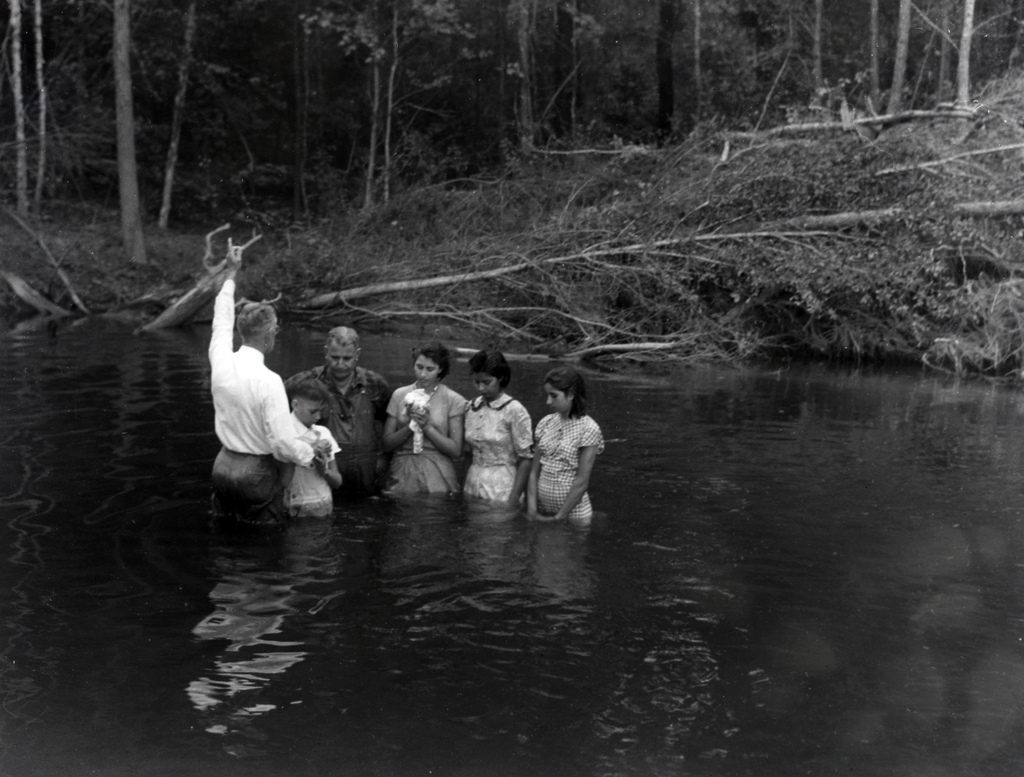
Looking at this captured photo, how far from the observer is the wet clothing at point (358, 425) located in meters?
9.44

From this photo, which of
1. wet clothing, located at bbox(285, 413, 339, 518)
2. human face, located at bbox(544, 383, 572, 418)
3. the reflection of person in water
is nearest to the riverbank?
human face, located at bbox(544, 383, 572, 418)

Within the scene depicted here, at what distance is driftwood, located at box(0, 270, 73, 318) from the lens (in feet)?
79.4

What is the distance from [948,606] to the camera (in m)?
8.06

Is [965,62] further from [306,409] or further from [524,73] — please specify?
[306,409]

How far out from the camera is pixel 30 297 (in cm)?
2433

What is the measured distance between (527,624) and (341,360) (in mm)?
2750

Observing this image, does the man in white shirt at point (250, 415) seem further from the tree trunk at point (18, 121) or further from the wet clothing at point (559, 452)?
the tree trunk at point (18, 121)

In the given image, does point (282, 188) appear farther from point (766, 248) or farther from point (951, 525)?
point (951, 525)

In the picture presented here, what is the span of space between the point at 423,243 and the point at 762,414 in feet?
34.1

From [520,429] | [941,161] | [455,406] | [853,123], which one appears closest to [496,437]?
[520,429]

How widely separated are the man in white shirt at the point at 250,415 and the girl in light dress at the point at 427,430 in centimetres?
105

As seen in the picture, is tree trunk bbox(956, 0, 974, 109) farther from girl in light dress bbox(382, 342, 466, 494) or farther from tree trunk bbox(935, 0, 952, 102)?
girl in light dress bbox(382, 342, 466, 494)

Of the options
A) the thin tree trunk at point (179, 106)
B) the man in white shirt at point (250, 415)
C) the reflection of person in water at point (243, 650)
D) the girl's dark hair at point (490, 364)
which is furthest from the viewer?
the thin tree trunk at point (179, 106)

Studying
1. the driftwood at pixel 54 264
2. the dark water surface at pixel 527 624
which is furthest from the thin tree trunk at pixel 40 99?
the dark water surface at pixel 527 624
